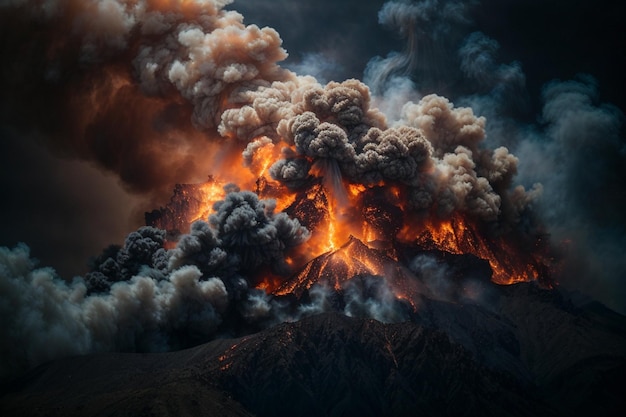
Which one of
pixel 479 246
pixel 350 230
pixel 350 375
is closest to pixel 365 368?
pixel 350 375

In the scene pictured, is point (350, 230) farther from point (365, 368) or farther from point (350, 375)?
point (350, 375)

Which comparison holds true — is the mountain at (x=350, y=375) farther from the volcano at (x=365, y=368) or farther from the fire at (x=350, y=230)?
the fire at (x=350, y=230)

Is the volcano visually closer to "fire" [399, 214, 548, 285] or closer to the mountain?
the mountain

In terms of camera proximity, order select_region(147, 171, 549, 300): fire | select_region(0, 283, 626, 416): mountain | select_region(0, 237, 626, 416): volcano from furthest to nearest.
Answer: select_region(147, 171, 549, 300): fire, select_region(0, 237, 626, 416): volcano, select_region(0, 283, 626, 416): mountain

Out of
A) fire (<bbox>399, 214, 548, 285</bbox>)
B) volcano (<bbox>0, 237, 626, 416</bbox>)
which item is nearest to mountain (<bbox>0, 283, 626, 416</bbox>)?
volcano (<bbox>0, 237, 626, 416</bbox>)

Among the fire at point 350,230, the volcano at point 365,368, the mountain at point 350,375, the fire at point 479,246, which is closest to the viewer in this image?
the mountain at point 350,375

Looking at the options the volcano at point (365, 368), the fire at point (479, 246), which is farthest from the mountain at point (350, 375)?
the fire at point (479, 246)

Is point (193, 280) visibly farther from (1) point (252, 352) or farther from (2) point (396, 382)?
(2) point (396, 382)

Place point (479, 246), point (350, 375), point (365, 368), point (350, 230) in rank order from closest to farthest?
1. point (350, 375)
2. point (365, 368)
3. point (350, 230)
4. point (479, 246)

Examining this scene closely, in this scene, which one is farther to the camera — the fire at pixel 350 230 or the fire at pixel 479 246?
the fire at pixel 479 246

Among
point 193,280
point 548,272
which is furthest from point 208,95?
point 548,272
